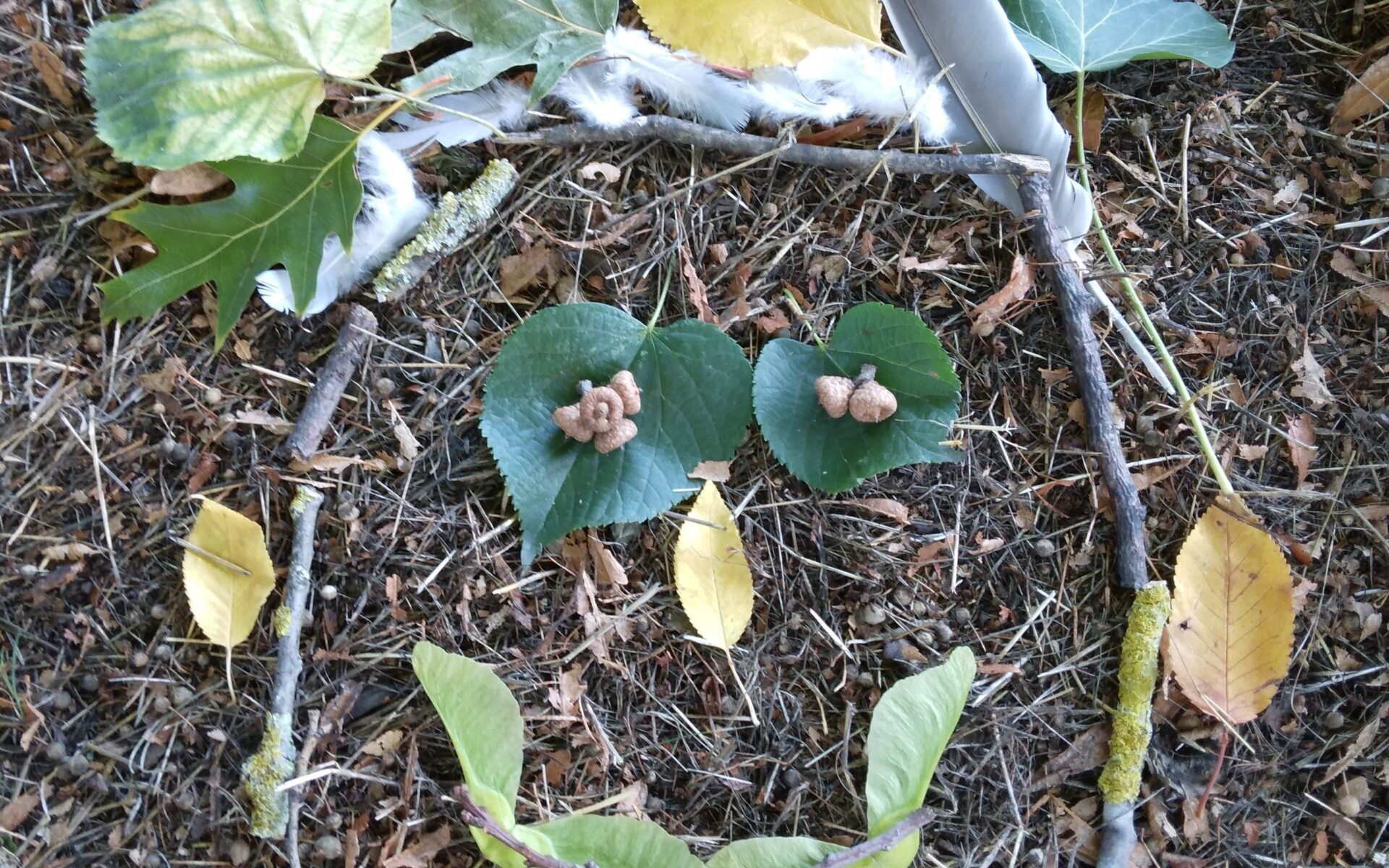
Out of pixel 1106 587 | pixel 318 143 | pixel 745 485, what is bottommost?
pixel 1106 587

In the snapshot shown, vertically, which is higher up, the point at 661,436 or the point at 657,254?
the point at 657,254

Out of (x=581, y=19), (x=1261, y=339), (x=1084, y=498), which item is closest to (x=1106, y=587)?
(x=1084, y=498)

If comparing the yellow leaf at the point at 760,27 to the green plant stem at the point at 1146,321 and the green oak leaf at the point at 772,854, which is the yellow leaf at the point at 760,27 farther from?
the green oak leaf at the point at 772,854

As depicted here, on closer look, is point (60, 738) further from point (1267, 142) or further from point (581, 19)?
point (1267, 142)

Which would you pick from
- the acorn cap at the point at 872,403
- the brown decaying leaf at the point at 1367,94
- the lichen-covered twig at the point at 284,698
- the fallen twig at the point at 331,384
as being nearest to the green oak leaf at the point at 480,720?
the lichen-covered twig at the point at 284,698

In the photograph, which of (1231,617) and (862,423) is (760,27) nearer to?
(862,423)

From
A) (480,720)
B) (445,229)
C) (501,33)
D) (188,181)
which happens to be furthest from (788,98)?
(480,720)
